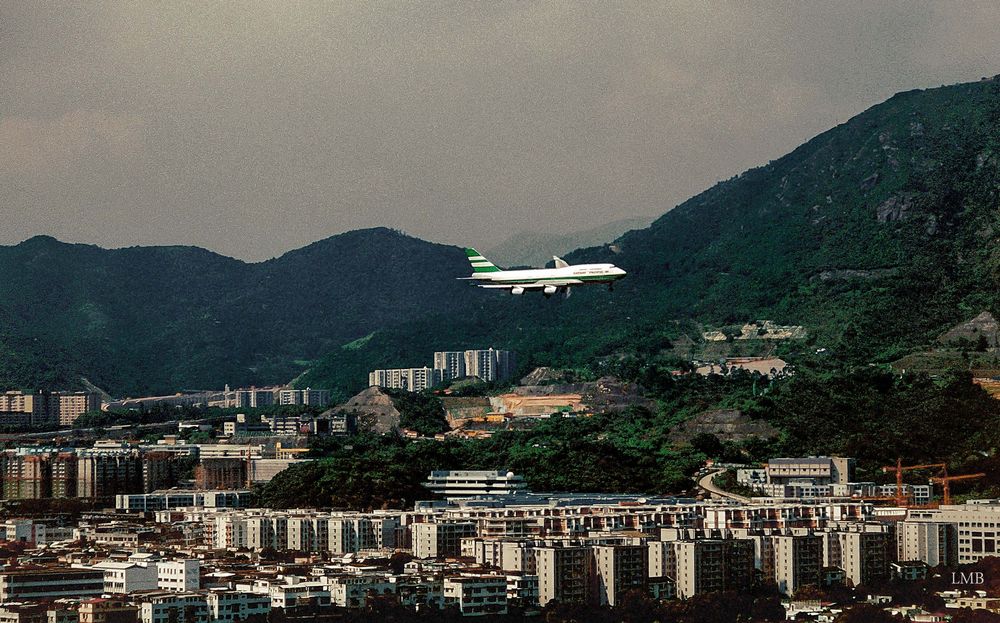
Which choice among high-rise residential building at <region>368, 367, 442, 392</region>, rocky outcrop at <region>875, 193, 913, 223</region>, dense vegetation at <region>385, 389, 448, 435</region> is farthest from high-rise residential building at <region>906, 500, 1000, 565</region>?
high-rise residential building at <region>368, 367, 442, 392</region>

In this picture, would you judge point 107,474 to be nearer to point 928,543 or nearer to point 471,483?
point 471,483

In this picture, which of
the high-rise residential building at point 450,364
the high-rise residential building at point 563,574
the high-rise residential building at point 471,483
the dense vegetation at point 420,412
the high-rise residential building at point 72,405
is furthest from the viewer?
the high-rise residential building at point 450,364

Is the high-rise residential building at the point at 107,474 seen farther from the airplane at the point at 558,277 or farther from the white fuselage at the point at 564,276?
the white fuselage at the point at 564,276

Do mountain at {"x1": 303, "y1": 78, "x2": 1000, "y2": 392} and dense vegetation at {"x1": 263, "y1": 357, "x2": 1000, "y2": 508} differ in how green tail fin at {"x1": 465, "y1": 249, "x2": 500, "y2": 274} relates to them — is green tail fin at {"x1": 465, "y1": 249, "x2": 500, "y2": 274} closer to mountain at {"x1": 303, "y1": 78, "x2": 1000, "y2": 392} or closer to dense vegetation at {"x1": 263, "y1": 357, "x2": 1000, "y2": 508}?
dense vegetation at {"x1": 263, "y1": 357, "x2": 1000, "y2": 508}

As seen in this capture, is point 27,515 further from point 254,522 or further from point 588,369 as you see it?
point 588,369

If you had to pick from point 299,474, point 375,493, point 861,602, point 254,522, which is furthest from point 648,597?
point 299,474

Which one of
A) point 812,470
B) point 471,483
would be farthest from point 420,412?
point 812,470

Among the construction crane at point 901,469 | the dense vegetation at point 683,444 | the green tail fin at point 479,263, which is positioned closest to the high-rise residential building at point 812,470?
the dense vegetation at point 683,444
